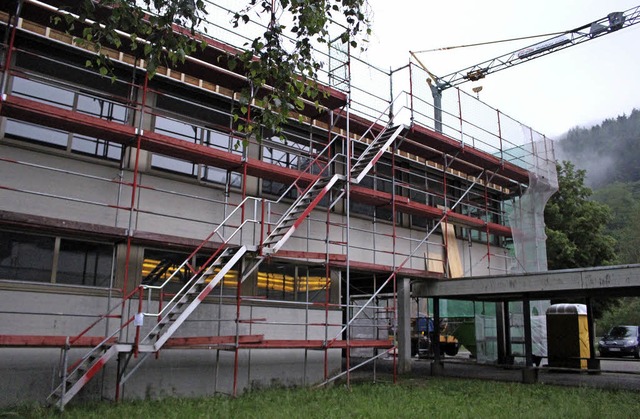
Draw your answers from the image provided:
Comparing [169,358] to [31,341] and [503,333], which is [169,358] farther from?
[503,333]

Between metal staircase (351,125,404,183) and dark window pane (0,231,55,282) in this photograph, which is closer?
dark window pane (0,231,55,282)

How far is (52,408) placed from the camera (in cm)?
909

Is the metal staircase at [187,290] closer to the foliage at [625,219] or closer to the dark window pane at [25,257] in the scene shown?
the dark window pane at [25,257]

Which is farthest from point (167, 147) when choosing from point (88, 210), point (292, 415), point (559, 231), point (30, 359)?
point (559, 231)

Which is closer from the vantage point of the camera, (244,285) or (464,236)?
(244,285)

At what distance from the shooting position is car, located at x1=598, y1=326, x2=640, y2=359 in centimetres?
2764

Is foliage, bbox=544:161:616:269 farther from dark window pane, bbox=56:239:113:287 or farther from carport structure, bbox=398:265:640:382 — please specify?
dark window pane, bbox=56:239:113:287

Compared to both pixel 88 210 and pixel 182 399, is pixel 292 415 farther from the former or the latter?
pixel 88 210

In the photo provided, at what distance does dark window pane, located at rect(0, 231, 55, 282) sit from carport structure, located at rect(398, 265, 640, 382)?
32.9 feet

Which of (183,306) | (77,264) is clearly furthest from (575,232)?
(77,264)

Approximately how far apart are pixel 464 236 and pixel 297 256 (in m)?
9.56

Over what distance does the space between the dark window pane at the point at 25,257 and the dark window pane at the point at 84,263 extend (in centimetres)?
25

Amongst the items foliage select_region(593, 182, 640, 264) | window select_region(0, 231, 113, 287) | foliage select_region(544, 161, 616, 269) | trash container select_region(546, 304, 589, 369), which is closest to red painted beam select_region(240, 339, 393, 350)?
window select_region(0, 231, 113, 287)

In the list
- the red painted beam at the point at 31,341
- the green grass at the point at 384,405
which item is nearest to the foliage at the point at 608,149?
the green grass at the point at 384,405
